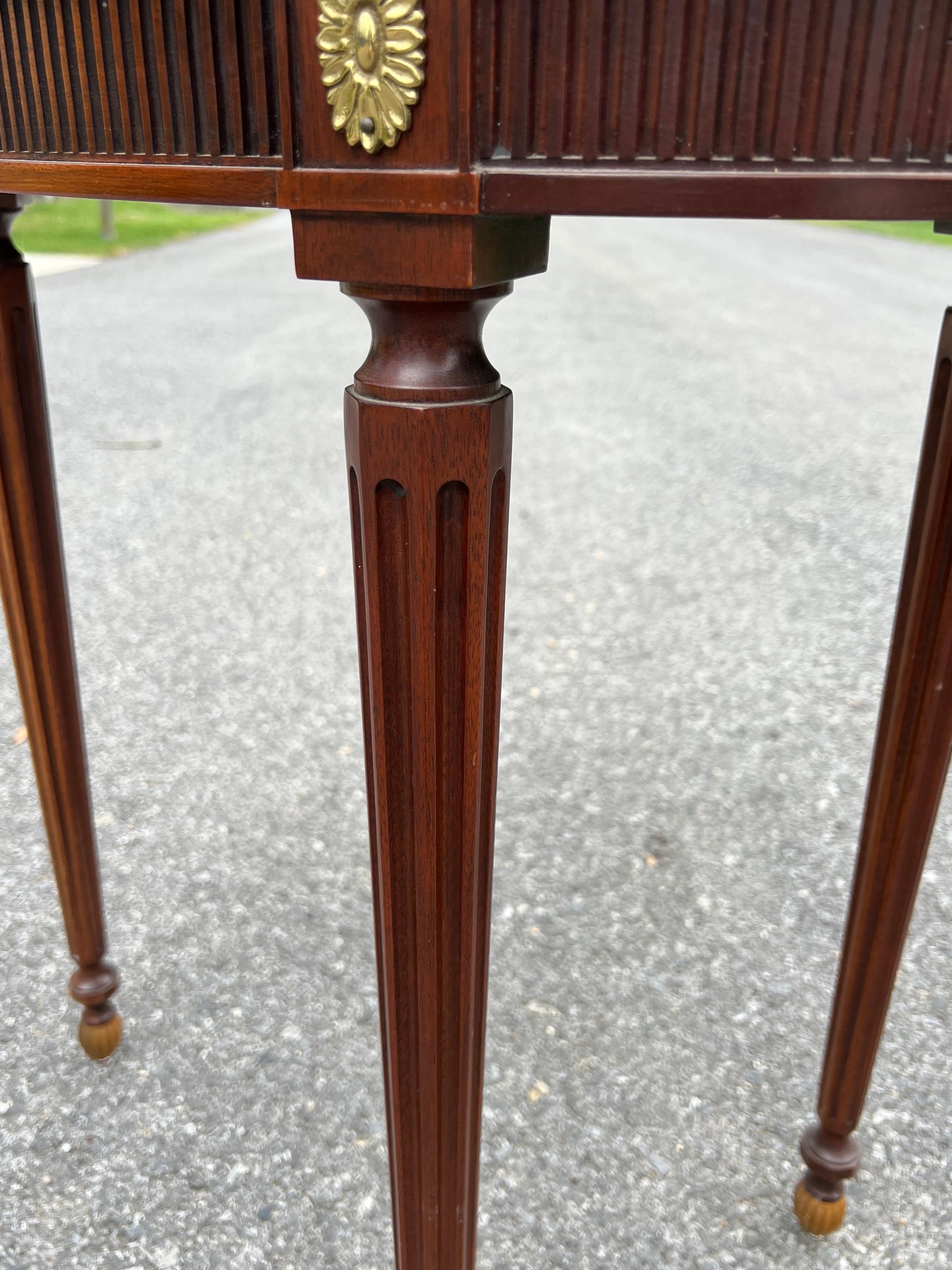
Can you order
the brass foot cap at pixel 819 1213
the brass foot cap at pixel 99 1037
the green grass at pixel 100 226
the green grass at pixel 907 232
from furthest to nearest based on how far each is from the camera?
the green grass at pixel 907 232 → the green grass at pixel 100 226 → the brass foot cap at pixel 99 1037 → the brass foot cap at pixel 819 1213

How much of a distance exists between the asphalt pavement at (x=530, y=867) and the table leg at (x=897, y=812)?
0.22ft

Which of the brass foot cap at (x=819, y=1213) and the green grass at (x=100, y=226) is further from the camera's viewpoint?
the green grass at (x=100, y=226)

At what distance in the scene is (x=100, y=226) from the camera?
19.1 feet

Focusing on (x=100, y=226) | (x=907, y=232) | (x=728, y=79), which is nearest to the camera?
(x=728, y=79)

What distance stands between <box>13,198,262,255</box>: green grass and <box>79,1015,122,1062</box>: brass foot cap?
4370 millimetres

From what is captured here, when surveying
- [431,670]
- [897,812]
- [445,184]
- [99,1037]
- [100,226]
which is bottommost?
[100,226]

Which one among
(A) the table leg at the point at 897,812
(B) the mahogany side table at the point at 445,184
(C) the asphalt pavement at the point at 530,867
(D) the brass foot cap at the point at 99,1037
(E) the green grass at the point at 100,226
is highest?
(B) the mahogany side table at the point at 445,184

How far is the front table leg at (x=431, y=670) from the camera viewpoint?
1.17 feet

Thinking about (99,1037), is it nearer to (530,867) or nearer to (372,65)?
(530,867)

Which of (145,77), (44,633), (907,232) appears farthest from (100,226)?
(145,77)

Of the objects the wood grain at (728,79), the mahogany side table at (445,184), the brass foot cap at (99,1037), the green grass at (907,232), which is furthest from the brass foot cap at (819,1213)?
the green grass at (907,232)

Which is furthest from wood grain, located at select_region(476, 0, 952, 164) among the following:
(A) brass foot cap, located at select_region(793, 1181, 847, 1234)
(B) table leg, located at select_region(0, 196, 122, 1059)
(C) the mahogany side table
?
(A) brass foot cap, located at select_region(793, 1181, 847, 1234)

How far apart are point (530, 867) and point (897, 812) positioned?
54 cm

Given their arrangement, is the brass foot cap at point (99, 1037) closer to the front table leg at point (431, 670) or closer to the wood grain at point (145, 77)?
the front table leg at point (431, 670)
